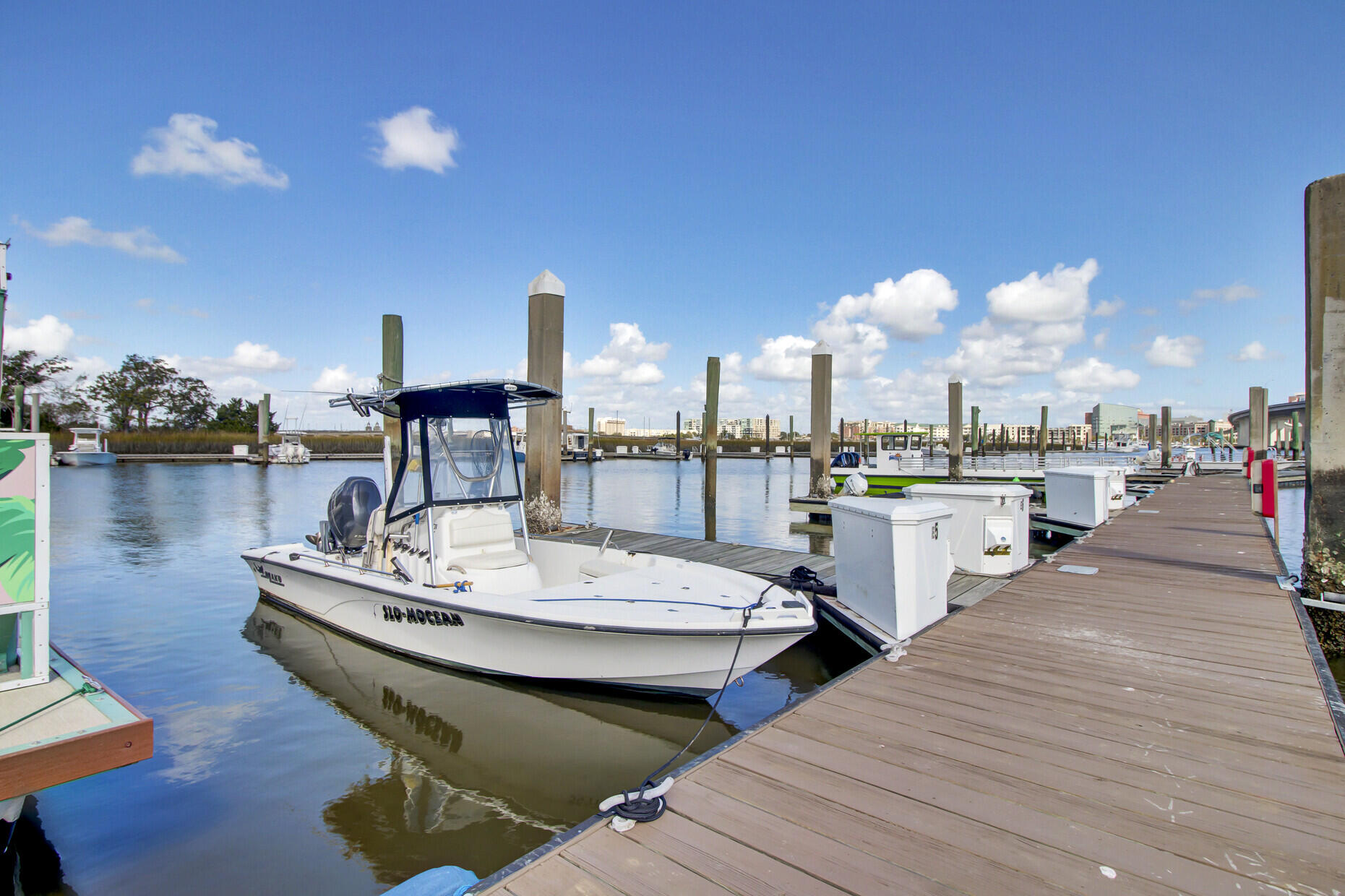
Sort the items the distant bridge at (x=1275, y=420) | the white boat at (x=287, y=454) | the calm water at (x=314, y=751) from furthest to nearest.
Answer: the distant bridge at (x=1275, y=420) → the white boat at (x=287, y=454) → the calm water at (x=314, y=751)

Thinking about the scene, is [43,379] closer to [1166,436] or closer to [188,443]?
[188,443]

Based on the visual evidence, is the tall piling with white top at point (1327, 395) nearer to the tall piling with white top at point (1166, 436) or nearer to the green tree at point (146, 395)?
the tall piling with white top at point (1166, 436)

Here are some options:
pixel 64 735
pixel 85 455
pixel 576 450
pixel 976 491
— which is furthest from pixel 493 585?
pixel 576 450

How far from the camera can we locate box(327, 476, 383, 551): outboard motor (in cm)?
717

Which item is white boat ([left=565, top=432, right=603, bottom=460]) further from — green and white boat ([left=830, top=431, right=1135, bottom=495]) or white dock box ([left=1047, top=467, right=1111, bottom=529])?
white dock box ([left=1047, top=467, right=1111, bottom=529])

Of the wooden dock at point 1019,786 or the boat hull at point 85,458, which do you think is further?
the boat hull at point 85,458

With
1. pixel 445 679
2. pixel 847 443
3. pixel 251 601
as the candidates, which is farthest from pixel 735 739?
pixel 847 443

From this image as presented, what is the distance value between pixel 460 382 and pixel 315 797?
129 inches

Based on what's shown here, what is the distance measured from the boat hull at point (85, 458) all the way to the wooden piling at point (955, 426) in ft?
142

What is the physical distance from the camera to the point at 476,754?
15.1ft

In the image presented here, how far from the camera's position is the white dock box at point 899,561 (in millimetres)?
4555

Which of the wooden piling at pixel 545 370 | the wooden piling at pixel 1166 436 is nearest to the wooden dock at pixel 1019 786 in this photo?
the wooden piling at pixel 545 370

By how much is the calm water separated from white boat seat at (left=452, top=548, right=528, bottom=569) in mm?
959

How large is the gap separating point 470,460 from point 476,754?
2.75 meters
